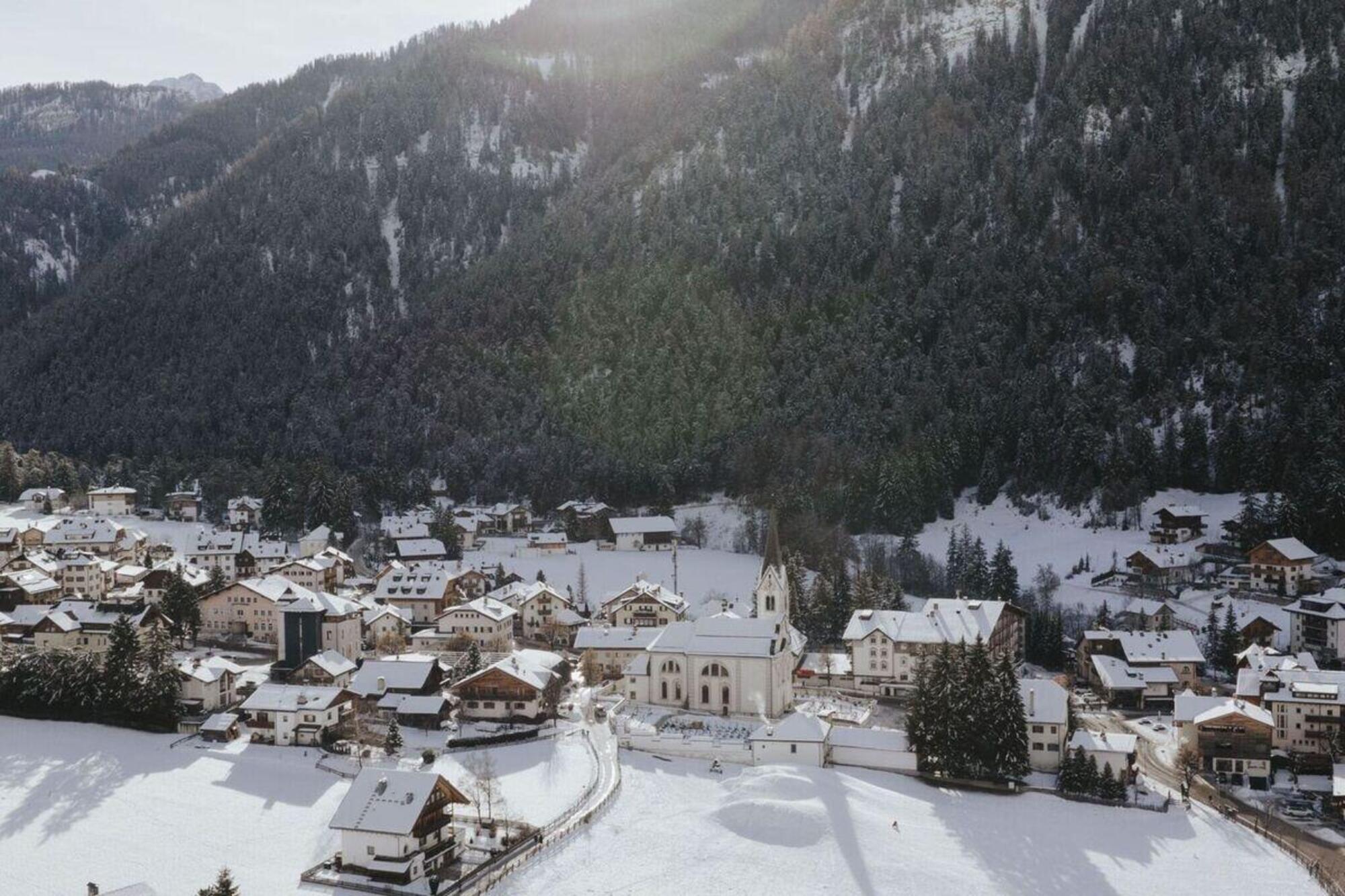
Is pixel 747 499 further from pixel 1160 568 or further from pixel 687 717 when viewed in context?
pixel 687 717

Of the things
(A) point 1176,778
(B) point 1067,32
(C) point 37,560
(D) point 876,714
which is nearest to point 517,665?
(D) point 876,714

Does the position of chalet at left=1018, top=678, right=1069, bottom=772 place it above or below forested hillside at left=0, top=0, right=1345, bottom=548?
below

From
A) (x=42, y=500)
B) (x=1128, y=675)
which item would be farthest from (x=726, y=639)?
(x=42, y=500)

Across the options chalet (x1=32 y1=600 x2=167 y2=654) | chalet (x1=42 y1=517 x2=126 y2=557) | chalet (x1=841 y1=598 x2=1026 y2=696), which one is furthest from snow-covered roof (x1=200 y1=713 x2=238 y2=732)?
chalet (x1=42 y1=517 x2=126 y2=557)

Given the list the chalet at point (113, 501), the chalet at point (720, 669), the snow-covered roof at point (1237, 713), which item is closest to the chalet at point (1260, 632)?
the snow-covered roof at point (1237, 713)

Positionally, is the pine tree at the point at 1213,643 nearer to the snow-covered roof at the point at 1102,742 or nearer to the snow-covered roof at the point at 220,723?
the snow-covered roof at the point at 1102,742

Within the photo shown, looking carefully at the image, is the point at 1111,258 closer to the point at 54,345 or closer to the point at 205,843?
the point at 205,843

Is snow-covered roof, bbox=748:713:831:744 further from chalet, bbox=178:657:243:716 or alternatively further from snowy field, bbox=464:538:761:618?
chalet, bbox=178:657:243:716
